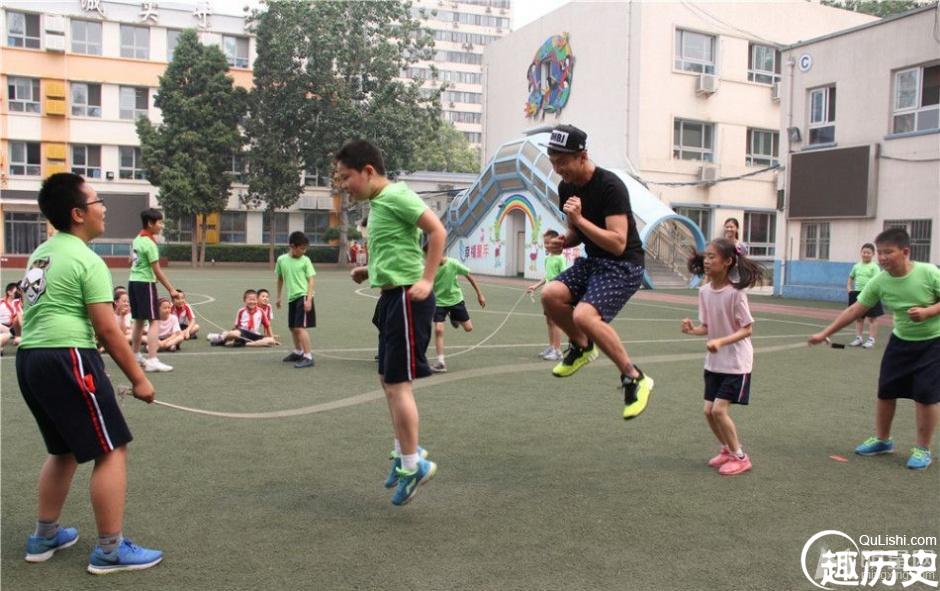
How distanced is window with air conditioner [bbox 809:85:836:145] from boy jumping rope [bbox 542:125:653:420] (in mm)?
22493

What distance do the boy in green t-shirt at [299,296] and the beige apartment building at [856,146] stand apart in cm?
1828

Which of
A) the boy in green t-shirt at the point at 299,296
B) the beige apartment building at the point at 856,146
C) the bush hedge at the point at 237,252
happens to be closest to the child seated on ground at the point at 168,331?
the boy in green t-shirt at the point at 299,296

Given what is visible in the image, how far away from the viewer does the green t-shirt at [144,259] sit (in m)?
9.89

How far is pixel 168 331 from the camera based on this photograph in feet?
40.5

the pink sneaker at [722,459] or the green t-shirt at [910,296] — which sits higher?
the green t-shirt at [910,296]

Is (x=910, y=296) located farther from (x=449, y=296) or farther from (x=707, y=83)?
(x=707, y=83)

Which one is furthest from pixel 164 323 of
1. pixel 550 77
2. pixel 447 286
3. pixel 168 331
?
pixel 550 77

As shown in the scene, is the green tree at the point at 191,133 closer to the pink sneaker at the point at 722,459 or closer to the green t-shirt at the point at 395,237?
the green t-shirt at the point at 395,237

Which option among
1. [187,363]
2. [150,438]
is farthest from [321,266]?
[150,438]

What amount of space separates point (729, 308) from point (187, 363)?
791 cm

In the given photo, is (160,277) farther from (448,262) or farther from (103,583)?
(103,583)

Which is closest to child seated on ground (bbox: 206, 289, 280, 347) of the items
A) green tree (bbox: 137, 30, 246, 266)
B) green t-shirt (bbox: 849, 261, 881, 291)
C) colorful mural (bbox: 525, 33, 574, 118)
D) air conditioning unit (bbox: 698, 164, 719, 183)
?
green t-shirt (bbox: 849, 261, 881, 291)

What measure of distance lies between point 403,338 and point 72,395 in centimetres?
187

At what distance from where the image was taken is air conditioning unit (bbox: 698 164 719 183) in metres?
35.2
